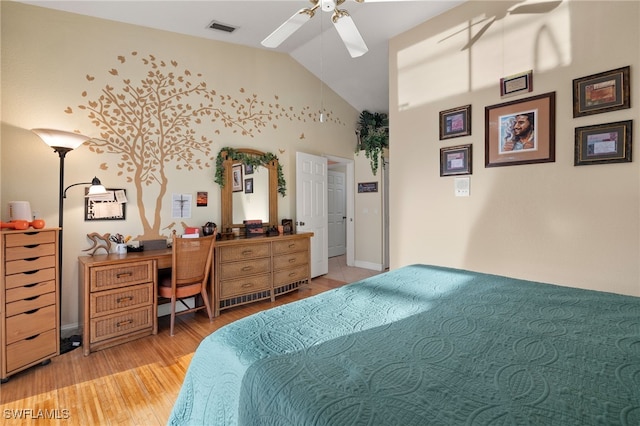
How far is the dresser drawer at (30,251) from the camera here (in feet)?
6.79

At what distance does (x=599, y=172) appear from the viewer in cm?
224

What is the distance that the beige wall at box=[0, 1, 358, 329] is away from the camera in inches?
101

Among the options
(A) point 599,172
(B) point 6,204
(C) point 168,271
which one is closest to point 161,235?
(C) point 168,271

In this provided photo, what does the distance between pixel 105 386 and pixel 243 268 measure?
162 centimetres

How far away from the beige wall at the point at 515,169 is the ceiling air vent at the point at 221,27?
1.85 meters

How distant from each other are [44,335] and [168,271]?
3.49 feet

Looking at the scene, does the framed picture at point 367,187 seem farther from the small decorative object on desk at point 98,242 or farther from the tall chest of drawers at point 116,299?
the small decorative object on desk at point 98,242

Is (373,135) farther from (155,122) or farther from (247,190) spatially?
(155,122)

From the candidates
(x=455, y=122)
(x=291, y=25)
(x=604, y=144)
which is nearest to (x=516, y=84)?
(x=455, y=122)

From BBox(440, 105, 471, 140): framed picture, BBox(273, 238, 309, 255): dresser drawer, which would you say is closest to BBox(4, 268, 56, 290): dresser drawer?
BBox(273, 238, 309, 255): dresser drawer

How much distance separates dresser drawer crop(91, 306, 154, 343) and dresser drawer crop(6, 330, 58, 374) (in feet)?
0.83

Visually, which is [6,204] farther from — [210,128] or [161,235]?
[210,128]

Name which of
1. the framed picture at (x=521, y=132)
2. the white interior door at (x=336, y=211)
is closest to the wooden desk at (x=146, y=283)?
the framed picture at (x=521, y=132)

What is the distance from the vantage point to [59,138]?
8.00 feet
